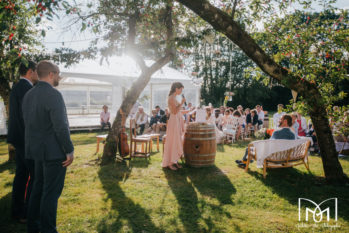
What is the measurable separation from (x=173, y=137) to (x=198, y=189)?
1.46 meters

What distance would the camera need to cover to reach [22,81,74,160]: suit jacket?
2186 millimetres

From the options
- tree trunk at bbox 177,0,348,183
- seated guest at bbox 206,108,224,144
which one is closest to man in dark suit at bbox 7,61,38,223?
tree trunk at bbox 177,0,348,183

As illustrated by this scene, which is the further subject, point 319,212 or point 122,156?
point 122,156

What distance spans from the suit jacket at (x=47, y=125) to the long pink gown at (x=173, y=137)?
3.19m

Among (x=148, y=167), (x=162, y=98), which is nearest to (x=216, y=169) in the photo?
(x=148, y=167)

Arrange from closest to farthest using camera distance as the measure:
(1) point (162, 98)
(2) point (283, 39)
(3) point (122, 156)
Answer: (2) point (283, 39), (3) point (122, 156), (1) point (162, 98)

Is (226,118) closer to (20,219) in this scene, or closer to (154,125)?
(154,125)

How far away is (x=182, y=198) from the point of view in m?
3.87

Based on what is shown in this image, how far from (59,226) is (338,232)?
3515 millimetres

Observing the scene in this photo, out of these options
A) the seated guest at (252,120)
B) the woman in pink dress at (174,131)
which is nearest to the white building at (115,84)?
the woman in pink dress at (174,131)

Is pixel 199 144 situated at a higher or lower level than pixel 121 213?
higher

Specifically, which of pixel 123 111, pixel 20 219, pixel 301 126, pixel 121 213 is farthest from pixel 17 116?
pixel 301 126

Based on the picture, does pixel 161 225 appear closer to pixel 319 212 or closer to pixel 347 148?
pixel 319 212

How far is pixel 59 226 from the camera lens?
116 inches
